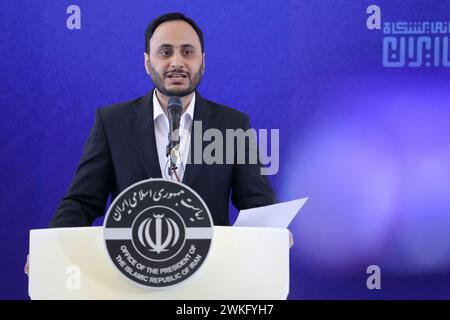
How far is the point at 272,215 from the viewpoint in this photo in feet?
4.95

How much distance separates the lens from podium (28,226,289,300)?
52.7 inches

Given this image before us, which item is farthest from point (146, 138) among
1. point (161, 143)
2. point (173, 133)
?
point (173, 133)

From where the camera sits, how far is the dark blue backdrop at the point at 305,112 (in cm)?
306

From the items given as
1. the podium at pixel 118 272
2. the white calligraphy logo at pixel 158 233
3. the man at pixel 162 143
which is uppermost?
the man at pixel 162 143

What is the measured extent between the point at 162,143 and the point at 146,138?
62 millimetres

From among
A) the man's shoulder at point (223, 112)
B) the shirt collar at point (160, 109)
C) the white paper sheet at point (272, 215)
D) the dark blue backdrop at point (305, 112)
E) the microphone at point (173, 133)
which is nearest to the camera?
the white paper sheet at point (272, 215)

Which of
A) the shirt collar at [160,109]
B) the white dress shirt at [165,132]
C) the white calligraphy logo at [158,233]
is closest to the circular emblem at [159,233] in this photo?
the white calligraphy logo at [158,233]

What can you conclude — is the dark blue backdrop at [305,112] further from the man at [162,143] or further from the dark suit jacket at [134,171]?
the dark suit jacket at [134,171]

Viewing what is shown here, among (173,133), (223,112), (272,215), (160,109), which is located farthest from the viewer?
(223,112)

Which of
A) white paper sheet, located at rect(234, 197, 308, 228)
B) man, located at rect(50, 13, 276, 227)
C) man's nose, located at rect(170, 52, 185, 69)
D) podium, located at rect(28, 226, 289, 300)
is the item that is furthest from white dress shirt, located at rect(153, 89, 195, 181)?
podium, located at rect(28, 226, 289, 300)

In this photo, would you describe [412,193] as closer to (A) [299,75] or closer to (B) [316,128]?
(B) [316,128]

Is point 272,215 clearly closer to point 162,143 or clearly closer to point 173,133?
point 173,133

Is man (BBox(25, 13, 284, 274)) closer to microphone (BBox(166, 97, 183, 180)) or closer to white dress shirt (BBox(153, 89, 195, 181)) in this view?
white dress shirt (BBox(153, 89, 195, 181))

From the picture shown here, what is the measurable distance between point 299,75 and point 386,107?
429 mm
